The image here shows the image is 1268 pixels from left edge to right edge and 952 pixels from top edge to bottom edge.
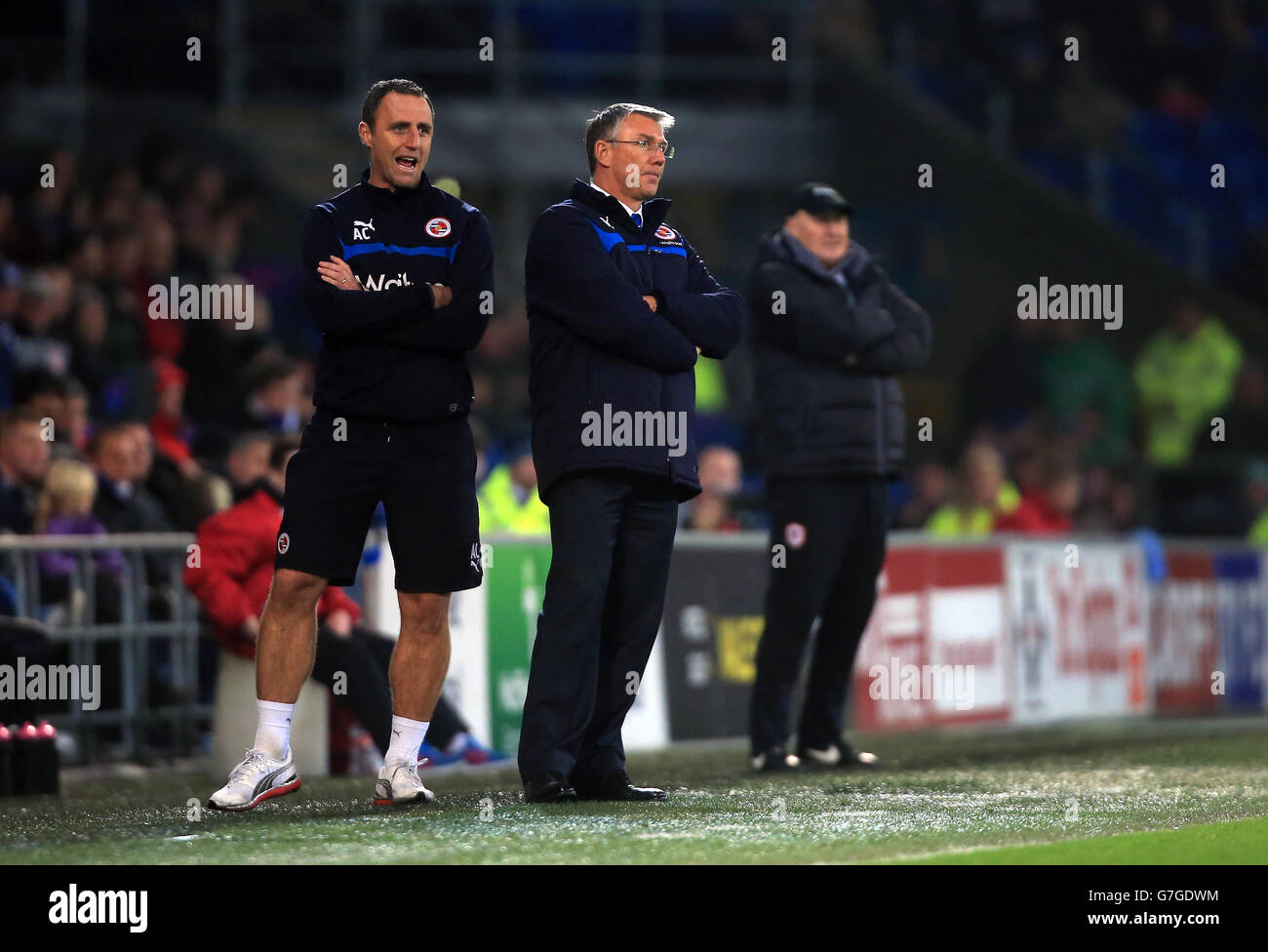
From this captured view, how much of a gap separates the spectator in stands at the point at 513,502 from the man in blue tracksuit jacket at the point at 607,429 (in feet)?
15.3

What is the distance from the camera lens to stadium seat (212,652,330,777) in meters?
9.38

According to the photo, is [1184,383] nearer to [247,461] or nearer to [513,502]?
[513,502]

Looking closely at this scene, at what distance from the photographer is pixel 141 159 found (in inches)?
621

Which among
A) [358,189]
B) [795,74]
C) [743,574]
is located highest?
[795,74]

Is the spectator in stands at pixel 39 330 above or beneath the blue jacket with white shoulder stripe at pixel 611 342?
above

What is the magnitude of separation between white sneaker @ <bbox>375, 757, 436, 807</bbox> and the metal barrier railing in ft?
11.5

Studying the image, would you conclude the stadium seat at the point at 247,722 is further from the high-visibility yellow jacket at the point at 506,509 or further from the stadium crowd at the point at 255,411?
the high-visibility yellow jacket at the point at 506,509

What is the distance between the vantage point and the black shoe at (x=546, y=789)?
688cm

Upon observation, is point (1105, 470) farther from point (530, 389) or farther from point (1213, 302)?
point (530, 389)

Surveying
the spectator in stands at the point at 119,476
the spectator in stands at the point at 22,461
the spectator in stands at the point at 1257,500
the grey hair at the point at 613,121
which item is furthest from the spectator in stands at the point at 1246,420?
the grey hair at the point at 613,121

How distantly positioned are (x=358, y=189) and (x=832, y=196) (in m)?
2.86

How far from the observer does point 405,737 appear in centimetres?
684

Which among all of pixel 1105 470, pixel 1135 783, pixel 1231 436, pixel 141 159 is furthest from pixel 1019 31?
pixel 1135 783

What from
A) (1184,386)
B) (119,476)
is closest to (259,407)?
(119,476)
